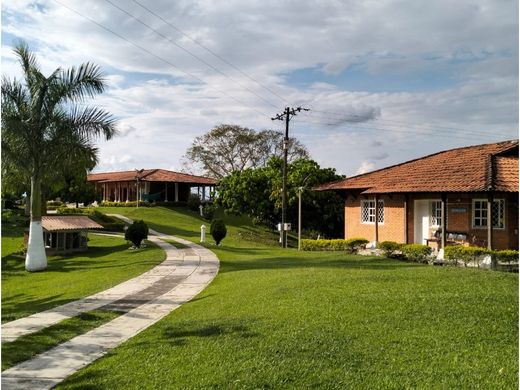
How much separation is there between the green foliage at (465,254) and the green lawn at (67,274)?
1031 centimetres

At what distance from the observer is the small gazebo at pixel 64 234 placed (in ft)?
78.6

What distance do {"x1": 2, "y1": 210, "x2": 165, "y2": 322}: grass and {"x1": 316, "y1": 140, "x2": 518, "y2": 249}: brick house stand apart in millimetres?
9685

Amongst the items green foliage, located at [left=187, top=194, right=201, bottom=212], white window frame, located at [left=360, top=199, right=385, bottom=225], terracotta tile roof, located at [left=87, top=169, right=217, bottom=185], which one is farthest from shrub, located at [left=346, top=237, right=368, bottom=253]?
terracotta tile roof, located at [left=87, top=169, right=217, bottom=185]

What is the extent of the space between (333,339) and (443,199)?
13.3 m

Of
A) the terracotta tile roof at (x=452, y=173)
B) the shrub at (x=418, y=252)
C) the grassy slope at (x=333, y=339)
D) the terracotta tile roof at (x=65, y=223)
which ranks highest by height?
the terracotta tile roof at (x=452, y=173)

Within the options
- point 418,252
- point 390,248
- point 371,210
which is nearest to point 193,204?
point 371,210

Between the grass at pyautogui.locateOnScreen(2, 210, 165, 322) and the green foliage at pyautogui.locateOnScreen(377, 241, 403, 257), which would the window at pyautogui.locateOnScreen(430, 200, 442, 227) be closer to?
the green foliage at pyautogui.locateOnScreen(377, 241, 403, 257)

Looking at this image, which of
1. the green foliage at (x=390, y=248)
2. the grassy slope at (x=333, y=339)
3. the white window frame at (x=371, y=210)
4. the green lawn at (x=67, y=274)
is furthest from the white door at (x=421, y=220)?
the green lawn at (x=67, y=274)

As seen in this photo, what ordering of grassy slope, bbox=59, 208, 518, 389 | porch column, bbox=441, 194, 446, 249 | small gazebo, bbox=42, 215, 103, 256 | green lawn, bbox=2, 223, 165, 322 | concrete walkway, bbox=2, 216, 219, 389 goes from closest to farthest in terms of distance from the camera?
grassy slope, bbox=59, 208, 518, 389 → concrete walkway, bbox=2, 216, 219, 389 → green lawn, bbox=2, 223, 165, 322 → porch column, bbox=441, 194, 446, 249 → small gazebo, bbox=42, 215, 103, 256

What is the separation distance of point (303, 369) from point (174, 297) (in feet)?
21.5

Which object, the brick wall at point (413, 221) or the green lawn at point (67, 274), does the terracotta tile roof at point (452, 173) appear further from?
the green lawn at point (67, 274)

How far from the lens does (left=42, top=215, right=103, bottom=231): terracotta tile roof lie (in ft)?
77.8

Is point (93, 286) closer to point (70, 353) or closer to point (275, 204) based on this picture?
point (70, 353)

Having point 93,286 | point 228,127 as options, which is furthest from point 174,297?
point 228,127
